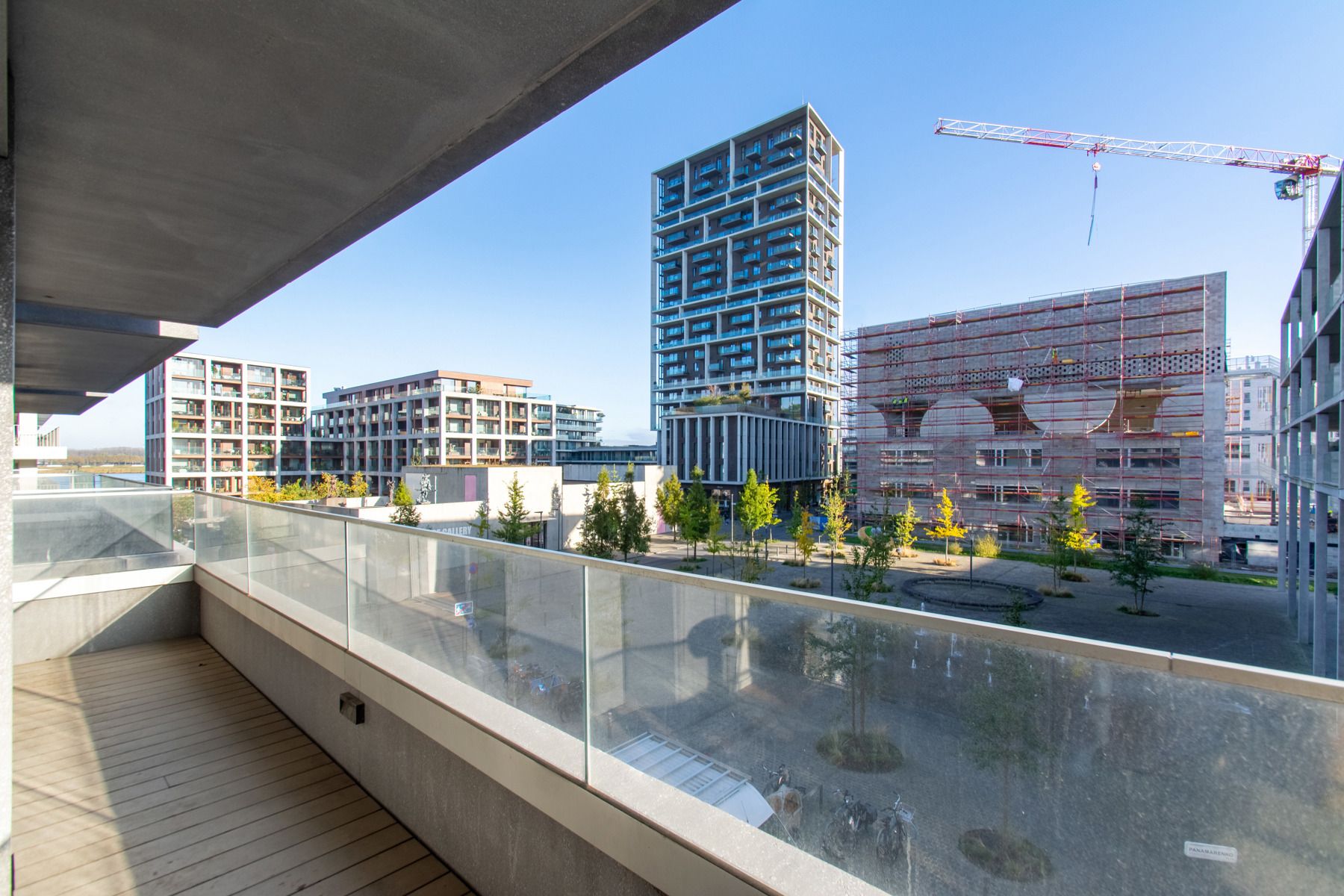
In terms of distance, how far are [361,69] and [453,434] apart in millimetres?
43597

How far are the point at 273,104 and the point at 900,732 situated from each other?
233cm

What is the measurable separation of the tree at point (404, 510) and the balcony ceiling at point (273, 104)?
1599cm

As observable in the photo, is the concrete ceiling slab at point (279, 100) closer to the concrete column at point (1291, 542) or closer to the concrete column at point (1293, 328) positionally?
the concrete column at point (1293, 328)

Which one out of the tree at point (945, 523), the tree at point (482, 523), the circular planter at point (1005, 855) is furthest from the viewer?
the tree at point (945, 523)

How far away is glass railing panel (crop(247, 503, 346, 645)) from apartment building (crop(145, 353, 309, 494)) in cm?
4504

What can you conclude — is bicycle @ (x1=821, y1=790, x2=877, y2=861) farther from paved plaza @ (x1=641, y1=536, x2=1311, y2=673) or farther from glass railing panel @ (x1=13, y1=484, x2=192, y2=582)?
paved plaza @ (x1=641, y1=536, x2=1311, y2=673)

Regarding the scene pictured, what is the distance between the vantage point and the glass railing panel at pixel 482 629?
182cm

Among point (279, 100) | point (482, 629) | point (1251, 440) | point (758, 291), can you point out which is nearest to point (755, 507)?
point (482, 629)

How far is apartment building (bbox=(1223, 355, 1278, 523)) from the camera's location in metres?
35.9

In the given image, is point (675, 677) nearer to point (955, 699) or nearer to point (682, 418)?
point (955, 699)

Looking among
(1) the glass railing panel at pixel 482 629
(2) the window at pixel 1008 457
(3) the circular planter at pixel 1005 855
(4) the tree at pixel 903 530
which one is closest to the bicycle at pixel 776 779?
(3) the circular planter at pixel 1005 855

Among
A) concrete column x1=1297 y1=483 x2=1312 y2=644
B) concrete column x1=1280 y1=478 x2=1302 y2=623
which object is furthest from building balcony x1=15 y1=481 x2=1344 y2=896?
concrete column x1=1280 y1=478 x2=1302 y2=623

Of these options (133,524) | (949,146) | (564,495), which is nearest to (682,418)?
(564,495)

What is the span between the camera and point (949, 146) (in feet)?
146
